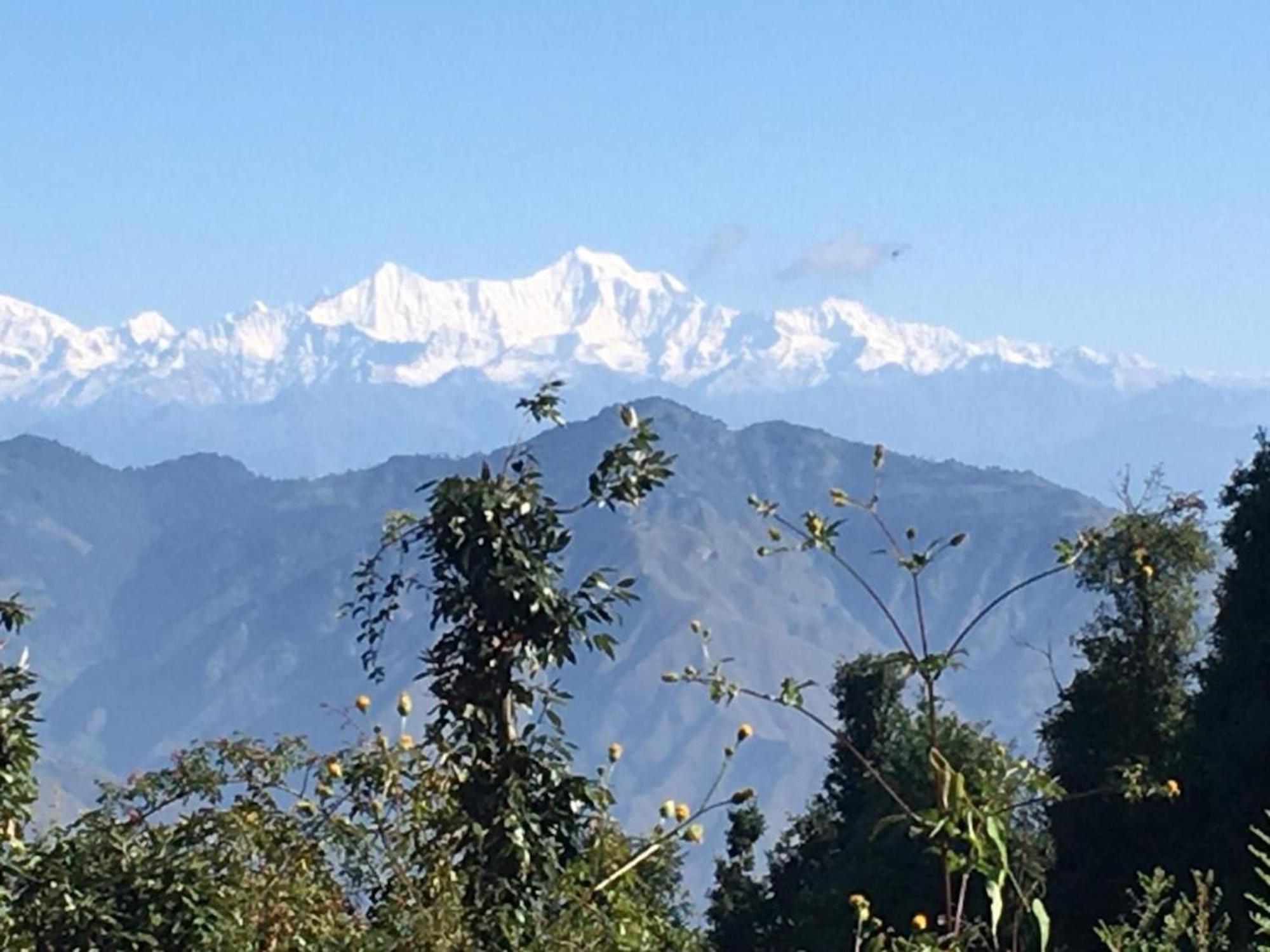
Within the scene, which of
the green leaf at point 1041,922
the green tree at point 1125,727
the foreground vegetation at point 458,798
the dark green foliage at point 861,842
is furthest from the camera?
the dark green foliage at point 861,842

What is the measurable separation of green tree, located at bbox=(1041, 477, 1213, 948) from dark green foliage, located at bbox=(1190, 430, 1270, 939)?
719 millimetres

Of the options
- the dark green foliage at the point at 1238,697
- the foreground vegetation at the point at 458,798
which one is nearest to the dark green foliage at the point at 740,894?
the dark green foliage at the point at 1238,697

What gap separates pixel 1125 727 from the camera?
122ft

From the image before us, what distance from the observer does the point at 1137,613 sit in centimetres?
3688

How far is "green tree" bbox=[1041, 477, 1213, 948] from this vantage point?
3450 centimetres

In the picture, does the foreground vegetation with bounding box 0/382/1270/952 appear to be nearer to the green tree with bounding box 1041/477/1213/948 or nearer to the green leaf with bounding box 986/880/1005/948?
the green leaf with bounding box 986/880/1005/948

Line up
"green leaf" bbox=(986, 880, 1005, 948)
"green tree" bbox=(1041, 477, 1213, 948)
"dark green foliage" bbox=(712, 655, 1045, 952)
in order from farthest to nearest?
"dark green foliage" bbox=(712, 655, 1045, 952), "green tree" bbox=(1041, 477, 1213, 948), "green leaf" bbox=(986, 880, 1005, 948)

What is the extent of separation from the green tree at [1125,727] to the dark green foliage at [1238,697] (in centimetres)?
72

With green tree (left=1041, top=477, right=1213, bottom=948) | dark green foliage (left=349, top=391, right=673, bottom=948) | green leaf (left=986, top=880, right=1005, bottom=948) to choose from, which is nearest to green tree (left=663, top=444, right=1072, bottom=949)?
green leaf (left=986, top=880, right=1005, bottom=948)

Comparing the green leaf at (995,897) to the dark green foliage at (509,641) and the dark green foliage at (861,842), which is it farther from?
the dark green foliage at (861,842)

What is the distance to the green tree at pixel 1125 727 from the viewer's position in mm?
34500

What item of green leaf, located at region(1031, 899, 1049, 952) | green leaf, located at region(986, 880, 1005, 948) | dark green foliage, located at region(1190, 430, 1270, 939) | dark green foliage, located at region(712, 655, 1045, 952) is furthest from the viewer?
dark green foliage, located at region(712, 655, 1045, 952)

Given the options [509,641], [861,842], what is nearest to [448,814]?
[509,641]

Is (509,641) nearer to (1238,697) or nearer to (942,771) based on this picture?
(942,771)
